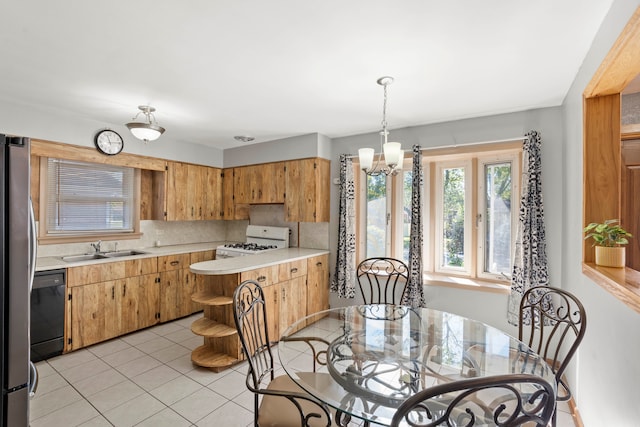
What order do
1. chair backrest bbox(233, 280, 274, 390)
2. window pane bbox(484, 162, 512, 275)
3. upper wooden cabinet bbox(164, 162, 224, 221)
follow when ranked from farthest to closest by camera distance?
upper wooden cabinet bbox(164, 162, 224, 221) → window pane bbox(484, 162, 512, 275) → chair backrest bbox(233, 280, 274, 390)

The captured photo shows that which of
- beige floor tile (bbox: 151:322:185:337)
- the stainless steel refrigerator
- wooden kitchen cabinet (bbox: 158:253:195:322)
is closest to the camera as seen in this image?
the stainless steel refrigerator

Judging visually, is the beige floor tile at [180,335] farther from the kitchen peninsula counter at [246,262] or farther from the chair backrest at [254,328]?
the chair backrest at [254,328]

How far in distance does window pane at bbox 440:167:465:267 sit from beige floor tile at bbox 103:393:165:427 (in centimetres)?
320

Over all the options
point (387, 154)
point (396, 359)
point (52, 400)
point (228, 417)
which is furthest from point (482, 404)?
point (52, 400)

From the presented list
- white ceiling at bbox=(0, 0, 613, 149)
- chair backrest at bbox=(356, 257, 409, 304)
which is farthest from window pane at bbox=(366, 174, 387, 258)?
white ceiling at bbox=(0, 0, 613, 149)

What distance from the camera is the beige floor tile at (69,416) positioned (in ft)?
6.63

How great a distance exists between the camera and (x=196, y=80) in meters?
2.39

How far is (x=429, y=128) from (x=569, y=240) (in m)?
1.74

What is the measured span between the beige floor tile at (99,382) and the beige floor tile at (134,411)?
0.38 m

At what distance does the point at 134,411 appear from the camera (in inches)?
85.0

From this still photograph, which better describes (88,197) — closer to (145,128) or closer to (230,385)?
(145,128)

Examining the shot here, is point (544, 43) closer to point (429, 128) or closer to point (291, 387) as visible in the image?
point (429, 128)

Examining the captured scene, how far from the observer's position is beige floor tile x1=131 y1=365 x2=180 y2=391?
250 centimetres

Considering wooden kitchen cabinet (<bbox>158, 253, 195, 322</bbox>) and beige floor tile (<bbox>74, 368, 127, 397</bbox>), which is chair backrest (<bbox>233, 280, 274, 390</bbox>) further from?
wooden kitchen cabinet (<bbox>158, 253, 195, 322</bbox>)
